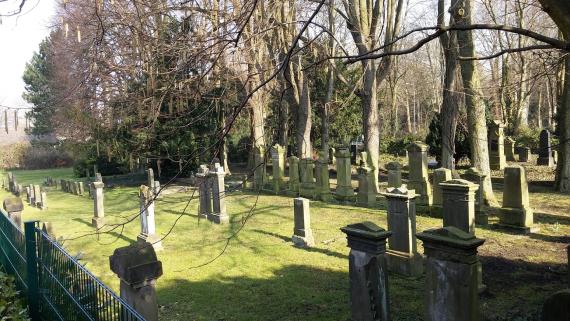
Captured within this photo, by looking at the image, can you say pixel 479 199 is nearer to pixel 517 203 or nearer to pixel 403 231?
pixel 517 203

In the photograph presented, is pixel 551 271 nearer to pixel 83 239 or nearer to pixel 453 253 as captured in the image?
pixel 453 253

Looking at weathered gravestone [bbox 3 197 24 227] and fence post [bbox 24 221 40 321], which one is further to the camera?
weathered gravestone [bbox 3 197 24 227]

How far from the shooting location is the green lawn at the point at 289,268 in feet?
20.4

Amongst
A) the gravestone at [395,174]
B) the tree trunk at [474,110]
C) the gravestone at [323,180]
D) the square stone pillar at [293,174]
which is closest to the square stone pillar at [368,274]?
the tree trunk at [474,110]

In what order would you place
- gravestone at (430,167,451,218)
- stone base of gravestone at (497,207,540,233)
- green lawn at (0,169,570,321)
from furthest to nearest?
1. gravestone at (430,167,451,218)
2. stone base of gravestone at (497,207,540,233)
3. green lawn at (0,169,570,321)

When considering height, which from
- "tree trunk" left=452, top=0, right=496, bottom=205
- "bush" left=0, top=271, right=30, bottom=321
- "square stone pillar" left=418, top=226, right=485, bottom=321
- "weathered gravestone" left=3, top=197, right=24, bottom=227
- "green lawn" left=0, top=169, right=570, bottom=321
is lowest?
"green lawn" left=0, top=169, right=570, bottom=321

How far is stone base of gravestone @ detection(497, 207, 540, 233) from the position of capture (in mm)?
9766

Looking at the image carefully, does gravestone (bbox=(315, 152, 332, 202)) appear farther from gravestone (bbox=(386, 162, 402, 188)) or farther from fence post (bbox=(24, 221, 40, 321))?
fence post (bbox=(24, 221, 40, 321))

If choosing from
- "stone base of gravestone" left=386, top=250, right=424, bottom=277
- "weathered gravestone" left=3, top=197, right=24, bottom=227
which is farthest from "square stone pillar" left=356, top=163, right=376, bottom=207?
"weathered gravestone" left=3, top=197, right=24, bottom=227

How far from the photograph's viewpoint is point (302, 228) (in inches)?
380

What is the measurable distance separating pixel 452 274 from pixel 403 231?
3.34 metres

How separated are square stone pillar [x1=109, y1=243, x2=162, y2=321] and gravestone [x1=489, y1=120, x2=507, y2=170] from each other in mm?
20705

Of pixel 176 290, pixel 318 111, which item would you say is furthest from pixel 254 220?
pixel 318 111


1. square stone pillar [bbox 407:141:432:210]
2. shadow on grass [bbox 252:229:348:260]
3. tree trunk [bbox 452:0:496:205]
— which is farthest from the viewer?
square stone pillar [bbox 407:141:432:210]
